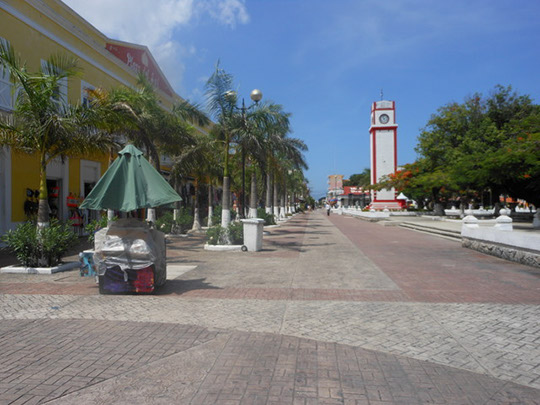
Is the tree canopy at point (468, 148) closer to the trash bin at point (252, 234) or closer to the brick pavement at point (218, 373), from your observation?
the trash bin at point (252, 234)

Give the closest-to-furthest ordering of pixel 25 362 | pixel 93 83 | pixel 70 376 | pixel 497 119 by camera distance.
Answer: pixel 70 376 < pixel 25 362 < pixel 93 83 < pixel 497 119

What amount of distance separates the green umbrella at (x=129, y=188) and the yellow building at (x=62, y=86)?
483cm

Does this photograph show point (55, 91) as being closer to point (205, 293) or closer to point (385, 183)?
point (205, 293)

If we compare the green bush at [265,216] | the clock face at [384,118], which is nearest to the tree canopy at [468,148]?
the green bush at [265,216]

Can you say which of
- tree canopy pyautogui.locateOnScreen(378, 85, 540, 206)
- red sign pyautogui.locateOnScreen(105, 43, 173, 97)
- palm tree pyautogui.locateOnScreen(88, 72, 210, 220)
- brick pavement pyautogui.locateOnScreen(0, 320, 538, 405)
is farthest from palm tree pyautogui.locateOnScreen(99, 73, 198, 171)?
tree canopy pyautogui.locateOnScreen(378, 85, 540, 206)

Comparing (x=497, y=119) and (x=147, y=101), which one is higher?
(x=497, y=119)

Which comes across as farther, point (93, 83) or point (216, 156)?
point (216, 156)

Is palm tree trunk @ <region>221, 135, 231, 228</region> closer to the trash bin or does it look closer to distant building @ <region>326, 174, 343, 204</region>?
the trash bin

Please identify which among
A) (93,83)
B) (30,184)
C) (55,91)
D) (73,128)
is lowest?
(30,184)

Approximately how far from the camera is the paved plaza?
3.56 meters

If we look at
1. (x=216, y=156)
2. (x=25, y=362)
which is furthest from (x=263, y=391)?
(x=216, y=156)

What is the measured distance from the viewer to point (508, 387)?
3.65 meters

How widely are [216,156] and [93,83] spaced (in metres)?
6.69

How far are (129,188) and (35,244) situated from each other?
3487mm
